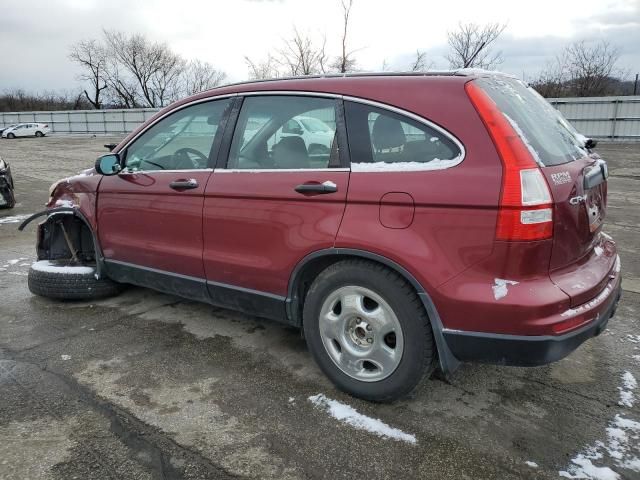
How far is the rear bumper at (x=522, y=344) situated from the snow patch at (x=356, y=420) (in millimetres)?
487

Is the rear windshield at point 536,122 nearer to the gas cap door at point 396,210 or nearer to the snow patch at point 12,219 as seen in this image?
the gas cap door at point 396,210

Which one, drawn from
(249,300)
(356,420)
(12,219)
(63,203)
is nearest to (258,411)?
(356,420)

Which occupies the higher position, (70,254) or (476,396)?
(70,254)

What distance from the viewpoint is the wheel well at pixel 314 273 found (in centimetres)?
254

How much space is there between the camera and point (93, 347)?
3600mm

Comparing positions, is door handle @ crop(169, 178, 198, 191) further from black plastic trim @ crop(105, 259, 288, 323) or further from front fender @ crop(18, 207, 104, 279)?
front fender @ crop(18, 207, 104, 279)

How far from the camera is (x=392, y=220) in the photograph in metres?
2.54

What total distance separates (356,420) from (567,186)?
1.56m

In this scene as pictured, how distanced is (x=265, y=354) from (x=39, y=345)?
162 cm

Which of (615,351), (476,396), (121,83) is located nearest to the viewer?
(476,396)

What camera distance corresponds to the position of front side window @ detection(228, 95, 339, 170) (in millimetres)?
2885

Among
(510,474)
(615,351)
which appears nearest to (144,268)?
(510,474)

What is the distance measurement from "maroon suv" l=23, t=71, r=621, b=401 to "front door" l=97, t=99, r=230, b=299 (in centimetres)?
2

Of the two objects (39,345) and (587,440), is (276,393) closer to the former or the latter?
(587,440)
